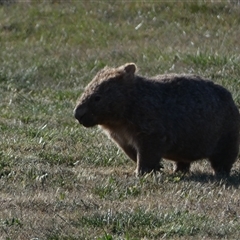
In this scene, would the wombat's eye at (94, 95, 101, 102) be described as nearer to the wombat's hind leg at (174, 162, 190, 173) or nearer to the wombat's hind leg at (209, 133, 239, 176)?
the wombat's hind leg at (174, 162, 190, 173)

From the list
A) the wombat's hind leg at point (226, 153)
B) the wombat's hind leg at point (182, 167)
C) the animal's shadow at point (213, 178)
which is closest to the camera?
the animal's shadow at point (213, 178)

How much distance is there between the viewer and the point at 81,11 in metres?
20.1

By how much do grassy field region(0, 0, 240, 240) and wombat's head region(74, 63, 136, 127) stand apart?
56 centimetres

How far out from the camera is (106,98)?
8.86 meters

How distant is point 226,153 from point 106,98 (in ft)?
4.66

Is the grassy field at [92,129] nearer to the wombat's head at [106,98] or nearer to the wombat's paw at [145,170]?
the wombat's paw at [145,170]

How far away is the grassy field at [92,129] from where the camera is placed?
22.2 ft

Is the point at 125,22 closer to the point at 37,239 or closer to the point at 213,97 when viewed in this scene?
the point at 213,97

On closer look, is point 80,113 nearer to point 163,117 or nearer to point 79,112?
point 79,112

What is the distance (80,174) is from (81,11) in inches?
462

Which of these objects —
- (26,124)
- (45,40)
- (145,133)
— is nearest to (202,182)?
(145,133)

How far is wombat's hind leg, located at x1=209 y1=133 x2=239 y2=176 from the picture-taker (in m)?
9.28

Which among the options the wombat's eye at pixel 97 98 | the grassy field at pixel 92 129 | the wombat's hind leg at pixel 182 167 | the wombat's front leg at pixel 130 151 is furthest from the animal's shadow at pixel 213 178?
the wombat's eye at pixel 97 98

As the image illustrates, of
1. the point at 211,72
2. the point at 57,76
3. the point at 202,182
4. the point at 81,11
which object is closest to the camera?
the point at 202,182
